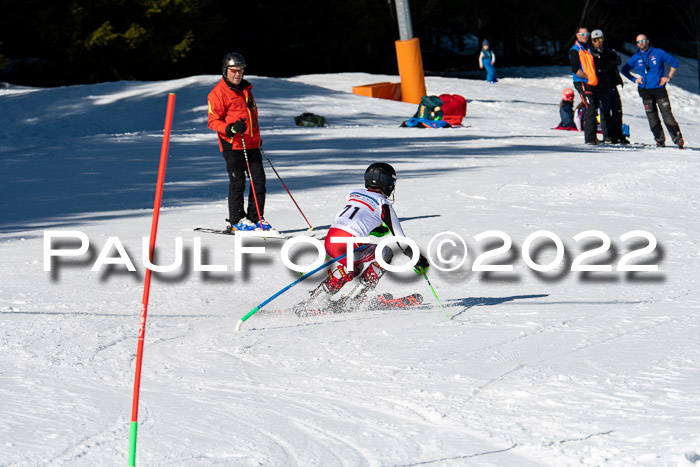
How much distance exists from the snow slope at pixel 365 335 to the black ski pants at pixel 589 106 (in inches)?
62.7

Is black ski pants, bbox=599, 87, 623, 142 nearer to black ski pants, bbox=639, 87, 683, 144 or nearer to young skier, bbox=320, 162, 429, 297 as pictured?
black ski pants, bbox=639, 87, 683, 144

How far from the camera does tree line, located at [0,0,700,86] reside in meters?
28.2

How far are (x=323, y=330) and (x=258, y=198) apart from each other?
372cm

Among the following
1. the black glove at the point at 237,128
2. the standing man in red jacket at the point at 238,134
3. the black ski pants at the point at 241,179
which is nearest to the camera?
the black glove at the point at 237,128

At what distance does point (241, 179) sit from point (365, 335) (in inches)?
158

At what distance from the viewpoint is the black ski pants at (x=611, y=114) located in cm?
1634

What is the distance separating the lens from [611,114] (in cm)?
1731

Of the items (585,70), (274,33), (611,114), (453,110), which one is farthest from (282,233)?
(274,33)

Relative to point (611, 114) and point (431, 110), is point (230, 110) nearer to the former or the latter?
point (611, 114)

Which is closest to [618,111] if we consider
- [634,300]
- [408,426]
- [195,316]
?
[634,300]

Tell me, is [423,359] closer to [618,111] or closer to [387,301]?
[387,301]

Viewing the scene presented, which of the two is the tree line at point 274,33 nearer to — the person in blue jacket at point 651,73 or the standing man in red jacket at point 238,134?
the person in blue jacket at point 651,73

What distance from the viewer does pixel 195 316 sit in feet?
22.6

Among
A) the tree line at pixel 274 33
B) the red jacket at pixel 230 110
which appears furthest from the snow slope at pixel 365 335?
the tree line at pixel 274 33
